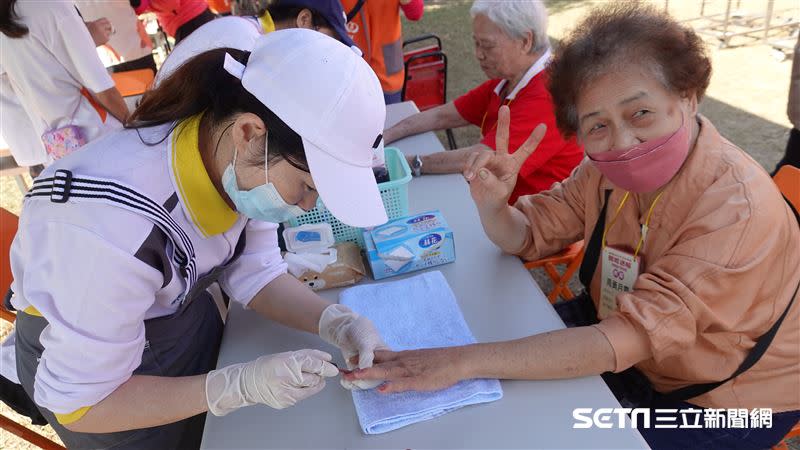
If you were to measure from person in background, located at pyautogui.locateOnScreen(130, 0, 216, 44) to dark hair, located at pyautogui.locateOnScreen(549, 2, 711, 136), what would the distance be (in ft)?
12.1

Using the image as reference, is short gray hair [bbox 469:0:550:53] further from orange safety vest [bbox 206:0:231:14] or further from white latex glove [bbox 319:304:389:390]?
orange safety vest [bbox 206:0:231:14]

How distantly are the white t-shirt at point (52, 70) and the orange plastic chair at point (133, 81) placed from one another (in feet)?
2.99

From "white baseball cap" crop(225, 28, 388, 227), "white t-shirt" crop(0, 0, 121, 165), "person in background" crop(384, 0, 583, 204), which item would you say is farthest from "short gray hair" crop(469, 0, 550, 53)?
"white t-shirt" crop(0, 0, 121, 165)

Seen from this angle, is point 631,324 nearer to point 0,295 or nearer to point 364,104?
point 364,104

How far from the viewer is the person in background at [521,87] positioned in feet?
7.69

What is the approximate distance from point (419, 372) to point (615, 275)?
739 millimetres

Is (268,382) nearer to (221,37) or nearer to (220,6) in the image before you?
(221,37)

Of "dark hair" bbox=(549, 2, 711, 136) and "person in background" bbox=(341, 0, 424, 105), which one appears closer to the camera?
"dark hair" bbox=(549, 2, 711, 136)

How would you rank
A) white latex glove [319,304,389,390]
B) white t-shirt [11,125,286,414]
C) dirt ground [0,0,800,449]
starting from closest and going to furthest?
white t-shirt [11,125,286,414] → white latex glove [319,304,389,390] → dirt ground [0,0,800,449]

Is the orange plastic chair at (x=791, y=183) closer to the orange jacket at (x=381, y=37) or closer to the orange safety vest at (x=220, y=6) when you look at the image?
the orange jacket at (x=381, y=37)

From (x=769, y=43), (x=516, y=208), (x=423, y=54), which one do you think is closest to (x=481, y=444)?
(x=516, y=208)

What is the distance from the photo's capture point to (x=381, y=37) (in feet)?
11.0

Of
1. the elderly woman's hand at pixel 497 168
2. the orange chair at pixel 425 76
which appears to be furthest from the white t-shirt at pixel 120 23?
the elderly woman's hand at pixel 497 168

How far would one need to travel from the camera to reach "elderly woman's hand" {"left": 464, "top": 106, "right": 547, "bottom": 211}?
169 centimetres
